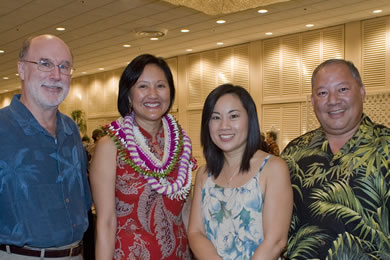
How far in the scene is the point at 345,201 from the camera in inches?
92.4

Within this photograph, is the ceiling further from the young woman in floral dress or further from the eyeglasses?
the young woman in floral dress

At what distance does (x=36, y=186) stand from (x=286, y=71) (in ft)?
30.1

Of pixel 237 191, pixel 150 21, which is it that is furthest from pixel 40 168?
pixel 150 21

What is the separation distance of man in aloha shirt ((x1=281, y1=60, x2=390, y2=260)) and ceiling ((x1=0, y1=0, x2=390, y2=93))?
5608mm

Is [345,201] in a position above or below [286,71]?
below

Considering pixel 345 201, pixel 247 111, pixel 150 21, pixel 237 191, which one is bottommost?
pixel 345 201

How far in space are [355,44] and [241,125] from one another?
7975mm

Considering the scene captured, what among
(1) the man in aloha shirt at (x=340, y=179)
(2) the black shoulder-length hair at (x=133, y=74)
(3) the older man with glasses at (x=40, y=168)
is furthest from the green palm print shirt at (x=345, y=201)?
(3) the older man with glasses at (x=40, y=168)

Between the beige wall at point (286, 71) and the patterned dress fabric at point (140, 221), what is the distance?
255 inches

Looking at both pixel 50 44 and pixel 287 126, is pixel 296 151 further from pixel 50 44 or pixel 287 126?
pixel 287 126

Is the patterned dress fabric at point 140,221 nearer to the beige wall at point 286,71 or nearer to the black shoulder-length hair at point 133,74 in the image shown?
the black shoulder-length hair at point 133,74

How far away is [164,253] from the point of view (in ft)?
8.05

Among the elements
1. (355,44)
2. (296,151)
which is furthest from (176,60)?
(296,151)

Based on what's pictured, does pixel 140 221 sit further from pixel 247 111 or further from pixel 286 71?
pixel 286 71
